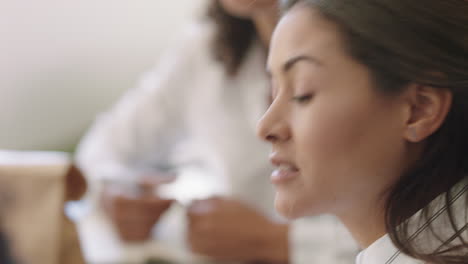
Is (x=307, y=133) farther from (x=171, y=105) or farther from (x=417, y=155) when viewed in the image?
(x=171, y=105)

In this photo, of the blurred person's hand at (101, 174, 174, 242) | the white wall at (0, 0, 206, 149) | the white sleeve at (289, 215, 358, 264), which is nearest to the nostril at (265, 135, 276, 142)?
the white sleeve at (289, 215, 358, 264)

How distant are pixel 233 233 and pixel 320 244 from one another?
158 millimetres

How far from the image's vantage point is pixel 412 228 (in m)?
0.40

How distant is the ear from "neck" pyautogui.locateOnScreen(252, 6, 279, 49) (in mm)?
440

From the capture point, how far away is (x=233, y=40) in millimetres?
998

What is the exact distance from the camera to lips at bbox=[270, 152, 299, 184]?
411 mm

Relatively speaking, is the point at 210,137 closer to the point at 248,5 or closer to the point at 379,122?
the point at 248,5

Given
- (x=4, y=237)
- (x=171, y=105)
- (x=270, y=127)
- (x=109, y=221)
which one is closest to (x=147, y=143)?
(x=171, y=105)

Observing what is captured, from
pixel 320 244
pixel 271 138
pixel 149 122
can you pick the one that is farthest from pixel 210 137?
pixel 271 138

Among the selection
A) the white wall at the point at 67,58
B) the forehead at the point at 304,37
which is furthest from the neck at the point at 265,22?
the white wall at the point at 67,58

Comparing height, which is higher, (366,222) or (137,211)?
(137,211)

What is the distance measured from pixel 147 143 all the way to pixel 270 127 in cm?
71

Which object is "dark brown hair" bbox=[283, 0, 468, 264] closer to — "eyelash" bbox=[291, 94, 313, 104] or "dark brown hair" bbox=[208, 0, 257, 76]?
"eyelash" bbox=[291, 94, 313, 104]

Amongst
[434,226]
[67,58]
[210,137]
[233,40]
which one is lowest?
[434,226]
